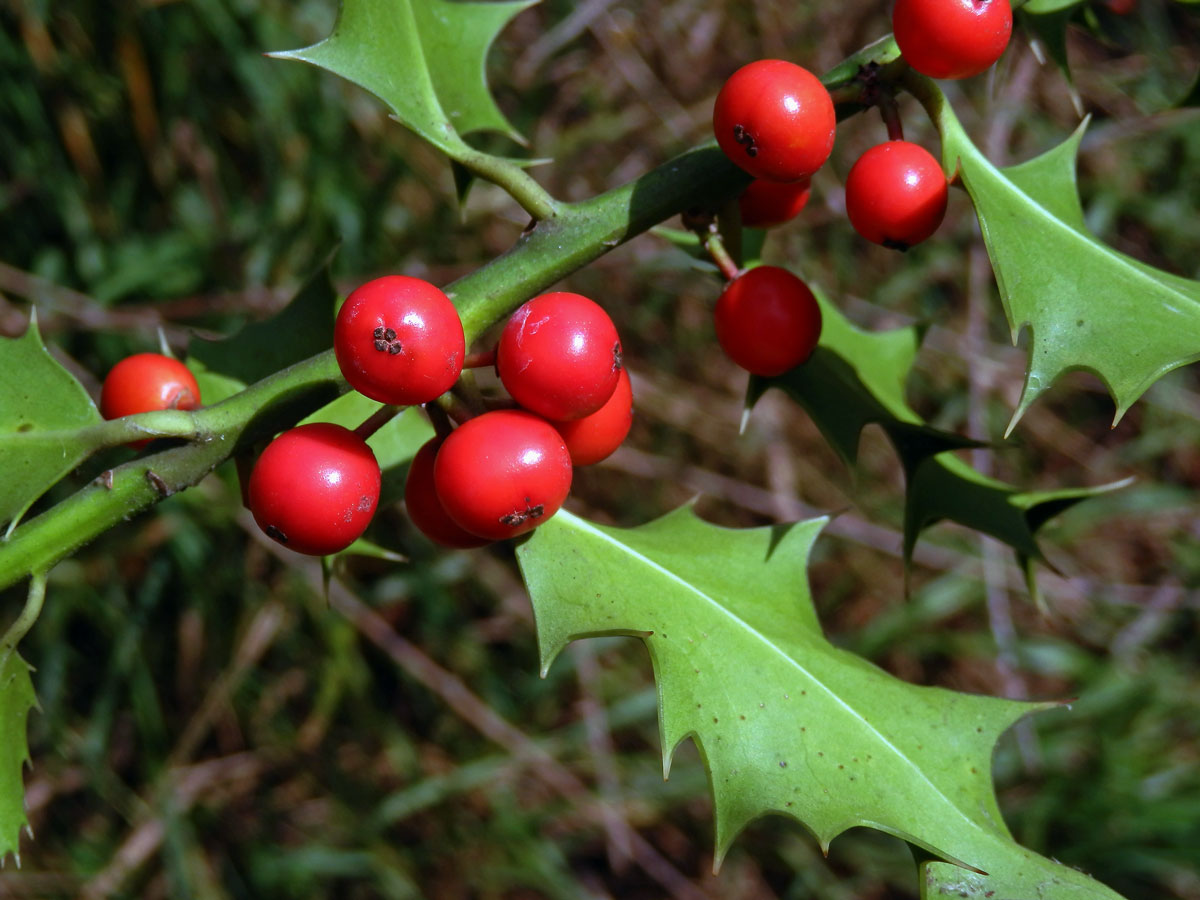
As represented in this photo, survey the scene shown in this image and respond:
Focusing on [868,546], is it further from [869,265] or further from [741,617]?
[741,617]

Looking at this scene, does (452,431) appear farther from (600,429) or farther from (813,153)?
(813,153)

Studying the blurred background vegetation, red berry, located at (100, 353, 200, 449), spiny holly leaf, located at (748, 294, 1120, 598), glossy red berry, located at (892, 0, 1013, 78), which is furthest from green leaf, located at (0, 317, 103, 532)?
the blurred background vegetation

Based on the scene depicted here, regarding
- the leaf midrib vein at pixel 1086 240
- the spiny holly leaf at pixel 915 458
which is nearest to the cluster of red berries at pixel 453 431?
the spiny holly leaf at pixel 915 458

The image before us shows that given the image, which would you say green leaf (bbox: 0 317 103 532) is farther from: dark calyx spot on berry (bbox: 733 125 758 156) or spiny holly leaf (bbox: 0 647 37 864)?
dark calyx spot on berry (bbox: 733 125 758 156)

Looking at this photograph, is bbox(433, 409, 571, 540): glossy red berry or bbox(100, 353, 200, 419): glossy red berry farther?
bbox(100, 353, 200, 419): glossy red berry

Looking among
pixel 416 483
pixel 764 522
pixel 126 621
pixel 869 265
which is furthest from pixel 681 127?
pixel 416 483

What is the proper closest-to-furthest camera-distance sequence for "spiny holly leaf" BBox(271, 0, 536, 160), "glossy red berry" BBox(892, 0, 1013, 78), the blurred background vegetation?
"glossy red berry" BBox(892, 0, 1013, 78)
"spiny holly leaf" BBox(271, 0, 536, 160)
the blurred background vegetation
